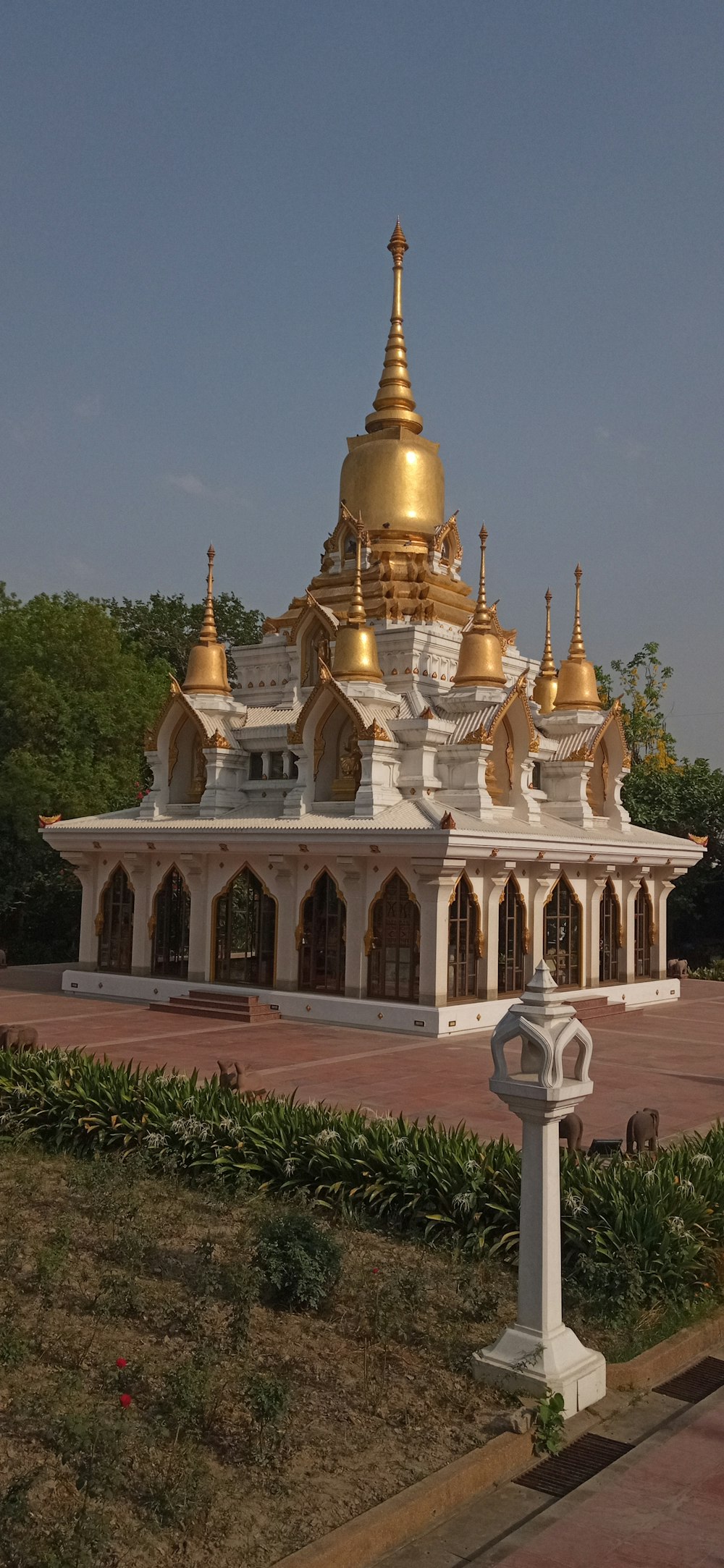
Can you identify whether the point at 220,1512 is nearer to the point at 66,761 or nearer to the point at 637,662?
the point at 66,761

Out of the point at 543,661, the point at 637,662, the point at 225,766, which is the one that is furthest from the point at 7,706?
the point at 637,662

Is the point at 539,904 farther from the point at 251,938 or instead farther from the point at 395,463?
the point at 395,463

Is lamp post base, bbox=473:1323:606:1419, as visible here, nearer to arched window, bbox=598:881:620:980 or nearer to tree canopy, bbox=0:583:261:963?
arched window, bbox=598:881:620:980

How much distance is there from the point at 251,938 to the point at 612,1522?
60.1ft

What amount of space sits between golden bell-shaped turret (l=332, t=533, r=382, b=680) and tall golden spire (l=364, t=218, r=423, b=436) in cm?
718

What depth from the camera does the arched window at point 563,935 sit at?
23297 mm

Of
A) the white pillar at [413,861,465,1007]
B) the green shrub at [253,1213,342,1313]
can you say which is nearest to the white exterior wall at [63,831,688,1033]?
the white pillar at [413,861,465,1007]

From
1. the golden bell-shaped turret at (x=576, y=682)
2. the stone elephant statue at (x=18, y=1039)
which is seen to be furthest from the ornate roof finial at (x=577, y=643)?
the stone elephant statue at (x=18, y=1039)

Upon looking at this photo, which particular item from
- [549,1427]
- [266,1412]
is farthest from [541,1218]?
[266,1412]

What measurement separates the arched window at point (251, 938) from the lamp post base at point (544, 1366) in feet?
49.5

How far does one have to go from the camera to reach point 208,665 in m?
25.8

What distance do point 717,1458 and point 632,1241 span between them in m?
2.00

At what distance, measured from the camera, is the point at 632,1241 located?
8.39m

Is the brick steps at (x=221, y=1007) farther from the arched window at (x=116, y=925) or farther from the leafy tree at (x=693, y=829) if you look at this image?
the leafy tree at (x=693, y=829)
